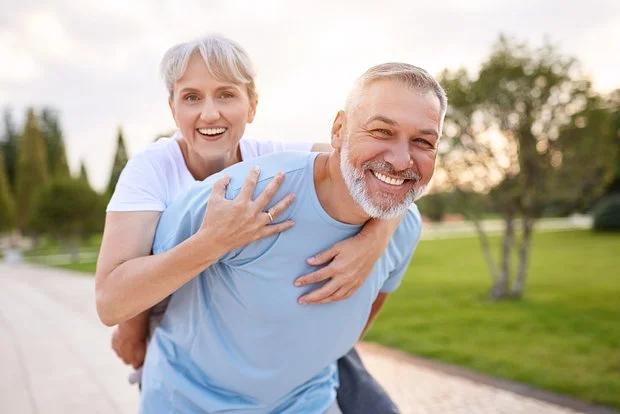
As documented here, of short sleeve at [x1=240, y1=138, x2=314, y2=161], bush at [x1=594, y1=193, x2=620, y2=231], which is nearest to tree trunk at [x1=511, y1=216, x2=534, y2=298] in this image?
Result: short sleeve at [x1=240, y1=138, x2=314, y2=161]

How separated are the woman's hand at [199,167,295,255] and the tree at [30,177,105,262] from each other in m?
27.8

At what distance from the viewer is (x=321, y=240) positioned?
1.51 m

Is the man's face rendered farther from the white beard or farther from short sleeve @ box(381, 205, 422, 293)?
short sleeve @ box(381, 205, 422, 293)

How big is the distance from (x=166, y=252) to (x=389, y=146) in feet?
1.86

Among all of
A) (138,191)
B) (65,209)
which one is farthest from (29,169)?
(138,191)

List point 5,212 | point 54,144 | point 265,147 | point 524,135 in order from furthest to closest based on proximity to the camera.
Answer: point 54,144
point 5,212
point 524,135
point 265,147

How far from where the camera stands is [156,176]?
1.69 metres

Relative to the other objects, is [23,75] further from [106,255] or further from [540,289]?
[106,255]

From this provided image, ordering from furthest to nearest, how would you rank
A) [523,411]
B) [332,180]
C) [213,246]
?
[523,411], [332,180], [213,246]

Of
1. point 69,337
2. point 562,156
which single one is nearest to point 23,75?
point 69,337

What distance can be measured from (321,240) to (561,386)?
502 cm

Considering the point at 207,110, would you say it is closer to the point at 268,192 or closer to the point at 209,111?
the point at 209,111

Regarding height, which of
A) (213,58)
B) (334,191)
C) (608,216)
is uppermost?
(213,58)

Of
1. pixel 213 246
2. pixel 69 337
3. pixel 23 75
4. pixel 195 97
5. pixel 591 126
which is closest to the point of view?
pixel 213 246
